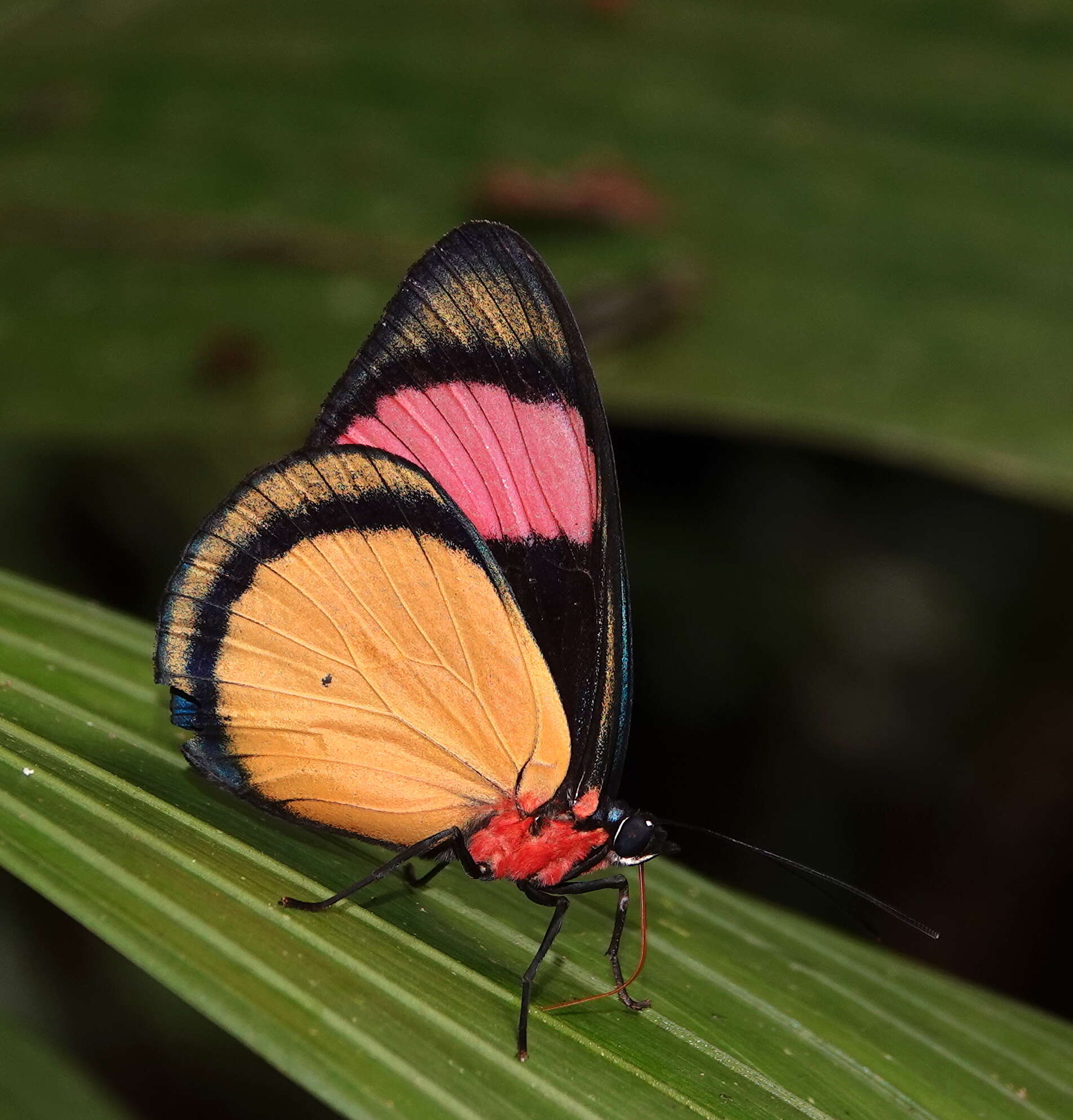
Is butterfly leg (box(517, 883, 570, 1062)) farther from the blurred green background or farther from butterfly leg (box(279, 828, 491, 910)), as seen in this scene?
the blurred green background

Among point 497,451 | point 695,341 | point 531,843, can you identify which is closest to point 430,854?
point 531,843

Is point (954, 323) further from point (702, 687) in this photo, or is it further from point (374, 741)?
point (374, 741)

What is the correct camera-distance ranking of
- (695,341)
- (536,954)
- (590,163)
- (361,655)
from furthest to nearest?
1. (590,163)
2. (695,341)
3. (361,655)
4. (536,954)

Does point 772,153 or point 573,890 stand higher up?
point 772,153

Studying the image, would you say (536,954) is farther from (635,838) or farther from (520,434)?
(520,434)

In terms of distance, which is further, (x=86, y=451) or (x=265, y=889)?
(x=86, y=451)

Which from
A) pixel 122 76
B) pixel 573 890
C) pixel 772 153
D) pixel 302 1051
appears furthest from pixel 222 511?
pixel 122 76

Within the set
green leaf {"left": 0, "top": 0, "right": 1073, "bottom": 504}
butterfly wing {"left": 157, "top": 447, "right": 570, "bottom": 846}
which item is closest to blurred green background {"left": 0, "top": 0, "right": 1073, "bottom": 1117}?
green leaf {"left": 0, "top": 0, "right": 1073, "bottom": 504}
